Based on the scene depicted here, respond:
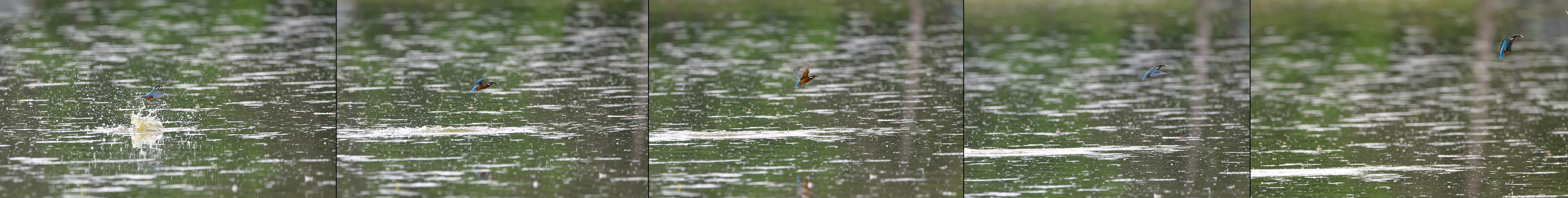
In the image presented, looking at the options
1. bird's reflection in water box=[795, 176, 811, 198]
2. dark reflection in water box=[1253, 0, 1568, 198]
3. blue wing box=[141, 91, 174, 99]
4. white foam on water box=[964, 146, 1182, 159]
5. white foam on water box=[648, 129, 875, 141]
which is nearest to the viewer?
bird's reflection in water box=[795, 176, 811, 198]

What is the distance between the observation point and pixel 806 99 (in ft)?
22.3

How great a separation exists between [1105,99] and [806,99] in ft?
4.18

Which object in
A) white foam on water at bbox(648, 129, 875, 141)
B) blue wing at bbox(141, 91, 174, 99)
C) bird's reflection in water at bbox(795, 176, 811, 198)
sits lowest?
bird's reflection in water at bbox(795, 176, 811, 198)

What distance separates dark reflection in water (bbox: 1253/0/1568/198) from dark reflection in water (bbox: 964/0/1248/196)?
0.18m

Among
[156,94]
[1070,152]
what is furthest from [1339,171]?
[156,94]

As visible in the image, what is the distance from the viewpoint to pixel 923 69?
24.6 feet

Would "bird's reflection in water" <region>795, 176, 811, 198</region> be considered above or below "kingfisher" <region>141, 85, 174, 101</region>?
below

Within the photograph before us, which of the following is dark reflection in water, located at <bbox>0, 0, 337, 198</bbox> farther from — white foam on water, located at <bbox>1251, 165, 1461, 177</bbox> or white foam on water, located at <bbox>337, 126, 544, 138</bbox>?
white foam on water, located at <bbox>1251, 165, 1461, 177</bbox>

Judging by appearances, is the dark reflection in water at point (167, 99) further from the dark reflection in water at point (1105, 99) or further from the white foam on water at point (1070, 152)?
the dark reflection in water at point (1105, 99)

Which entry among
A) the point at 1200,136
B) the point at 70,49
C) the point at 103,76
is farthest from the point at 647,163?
the point at 70,49

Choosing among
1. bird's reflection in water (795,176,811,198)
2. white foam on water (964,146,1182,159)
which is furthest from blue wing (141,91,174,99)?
white foam on water (964,146,1182,159)

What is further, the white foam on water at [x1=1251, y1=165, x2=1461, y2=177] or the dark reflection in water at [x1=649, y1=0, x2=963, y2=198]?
the white foam on water at [x1=1251, y1=165, x2=1461, y2=177]

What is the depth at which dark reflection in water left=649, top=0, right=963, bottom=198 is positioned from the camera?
18.1ft

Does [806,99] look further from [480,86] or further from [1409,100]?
[1409,100]
